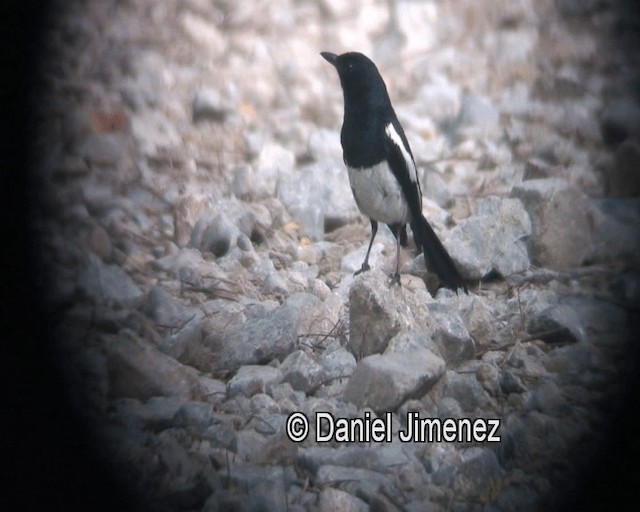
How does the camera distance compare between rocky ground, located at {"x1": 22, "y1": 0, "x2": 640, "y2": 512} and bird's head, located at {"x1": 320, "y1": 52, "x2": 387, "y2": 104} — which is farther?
bird's head, located at {"x1": 320, "y1": 52, "x2": 387, "y2": 104}

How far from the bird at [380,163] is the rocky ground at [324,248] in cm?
11

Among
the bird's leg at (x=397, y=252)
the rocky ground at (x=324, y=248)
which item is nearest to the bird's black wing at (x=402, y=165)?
the bird's leg at (x=397, y=252)

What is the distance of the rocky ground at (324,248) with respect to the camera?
8.45 feet

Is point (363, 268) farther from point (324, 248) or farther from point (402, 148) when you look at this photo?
point (402, 148)

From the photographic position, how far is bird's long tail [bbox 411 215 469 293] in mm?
3684

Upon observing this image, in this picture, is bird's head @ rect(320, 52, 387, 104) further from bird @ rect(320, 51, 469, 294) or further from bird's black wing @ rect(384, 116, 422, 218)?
bird's black wing @ rect(384, 116, 422, 218)

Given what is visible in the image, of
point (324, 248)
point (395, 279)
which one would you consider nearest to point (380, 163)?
point (395, 279)

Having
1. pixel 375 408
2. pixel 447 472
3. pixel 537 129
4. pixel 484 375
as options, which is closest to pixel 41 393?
pixel 375 408

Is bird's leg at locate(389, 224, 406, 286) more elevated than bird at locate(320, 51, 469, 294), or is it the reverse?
bird at locate(320, 51, 469, 294)

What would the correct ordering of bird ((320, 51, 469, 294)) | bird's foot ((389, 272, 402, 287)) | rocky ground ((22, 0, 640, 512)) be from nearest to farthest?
1. rocky ground ((22, 0, 640, 512))
2. bird's foot ((389, 272, 402, 287))
3. bird ((320, 51, 469, 294))

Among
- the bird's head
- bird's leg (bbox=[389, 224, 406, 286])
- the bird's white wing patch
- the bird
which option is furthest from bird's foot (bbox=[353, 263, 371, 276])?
the bird's head

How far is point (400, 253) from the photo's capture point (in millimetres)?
4086

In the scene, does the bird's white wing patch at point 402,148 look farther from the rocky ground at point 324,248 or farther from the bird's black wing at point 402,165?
the rocky ground at point 324,248

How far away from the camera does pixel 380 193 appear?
3.76 meters
